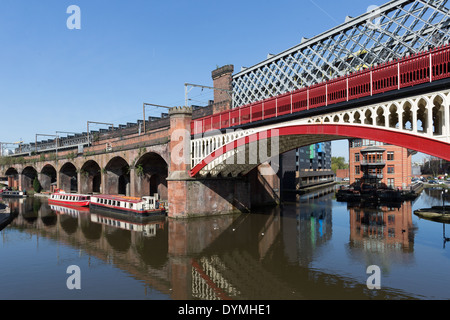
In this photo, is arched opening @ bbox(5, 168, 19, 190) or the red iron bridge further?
arched opening @ bbox(5, 168, 19, 190)

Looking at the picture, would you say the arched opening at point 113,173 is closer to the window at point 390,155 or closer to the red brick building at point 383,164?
the red brick building at point 383,164

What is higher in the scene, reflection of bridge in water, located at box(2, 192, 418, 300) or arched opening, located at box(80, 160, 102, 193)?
arched opening, located at box(80, 160, 102, 193)

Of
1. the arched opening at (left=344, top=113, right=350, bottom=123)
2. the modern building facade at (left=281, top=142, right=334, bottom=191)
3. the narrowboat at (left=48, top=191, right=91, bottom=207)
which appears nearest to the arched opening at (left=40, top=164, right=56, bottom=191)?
the narrowboat at (left=48, top=191, right=91, bottom=207)

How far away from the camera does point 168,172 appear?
111 feet

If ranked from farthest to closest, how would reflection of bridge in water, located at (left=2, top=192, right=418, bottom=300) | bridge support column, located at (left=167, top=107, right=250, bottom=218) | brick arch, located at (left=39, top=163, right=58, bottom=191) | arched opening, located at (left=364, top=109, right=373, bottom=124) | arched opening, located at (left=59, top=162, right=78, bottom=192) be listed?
1. brick arch, located at (left=39, top=163, right=58, bottom=191)
2. arched opening, located at (left=59, top=162, right=78, bottom=192)
3. bridge support column, located at (left=167, top=107, right=250, bottom=218)
4. arched opening, located at (left=364, top=109, right=373, bottom=124)
5. reflection of bridge in water, located at (left=2, top=192, right=418, bottom=300)

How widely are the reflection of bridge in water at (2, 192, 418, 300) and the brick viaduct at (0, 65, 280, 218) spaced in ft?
7.75

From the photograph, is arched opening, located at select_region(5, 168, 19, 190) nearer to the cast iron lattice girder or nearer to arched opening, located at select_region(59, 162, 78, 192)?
arched opening, located at select_region(59, 162, 78, 192)

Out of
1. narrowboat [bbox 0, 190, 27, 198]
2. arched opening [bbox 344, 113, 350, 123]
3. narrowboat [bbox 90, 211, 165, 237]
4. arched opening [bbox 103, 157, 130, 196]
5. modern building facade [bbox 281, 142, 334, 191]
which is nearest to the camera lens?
arched opening [bbox 344, 113, 350, 123]

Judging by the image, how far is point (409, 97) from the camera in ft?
47.2

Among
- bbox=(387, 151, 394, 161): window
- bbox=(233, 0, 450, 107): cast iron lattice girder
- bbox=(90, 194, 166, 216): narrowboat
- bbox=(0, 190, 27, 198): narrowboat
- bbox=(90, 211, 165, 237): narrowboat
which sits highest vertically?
bbox=(233, 0, 450, 107): cast iron lattice girder

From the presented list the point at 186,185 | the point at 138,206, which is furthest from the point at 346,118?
the point at 138,206

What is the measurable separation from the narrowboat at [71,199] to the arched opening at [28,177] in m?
29.0

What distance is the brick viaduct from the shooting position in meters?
31.6
